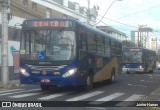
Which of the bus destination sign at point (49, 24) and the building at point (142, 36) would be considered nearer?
the bus destination sign at point (49, 24)

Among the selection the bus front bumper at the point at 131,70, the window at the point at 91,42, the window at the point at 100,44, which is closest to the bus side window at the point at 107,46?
the window at the point at 100,44

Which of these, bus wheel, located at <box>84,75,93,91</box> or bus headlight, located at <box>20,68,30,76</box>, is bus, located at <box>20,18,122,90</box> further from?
bus wheel, located at <box>84,75,93,91</box>

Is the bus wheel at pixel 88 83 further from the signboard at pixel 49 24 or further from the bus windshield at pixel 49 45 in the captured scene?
the signboard at pixel 49 24

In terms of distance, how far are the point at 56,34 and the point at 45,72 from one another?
5.81 ft

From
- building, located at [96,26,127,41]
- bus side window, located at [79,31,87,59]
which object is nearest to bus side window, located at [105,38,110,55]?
bus side window, located at [79,31,87,59]

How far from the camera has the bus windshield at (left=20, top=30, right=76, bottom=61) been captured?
18.0 metres

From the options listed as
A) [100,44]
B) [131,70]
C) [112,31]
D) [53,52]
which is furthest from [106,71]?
[112,31]

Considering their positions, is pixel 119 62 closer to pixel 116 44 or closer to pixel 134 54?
pixel 116 44

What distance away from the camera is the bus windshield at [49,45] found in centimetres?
1798

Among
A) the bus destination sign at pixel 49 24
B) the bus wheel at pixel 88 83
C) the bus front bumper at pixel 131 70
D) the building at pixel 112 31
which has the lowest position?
the bus front bumper at pixel 131 70

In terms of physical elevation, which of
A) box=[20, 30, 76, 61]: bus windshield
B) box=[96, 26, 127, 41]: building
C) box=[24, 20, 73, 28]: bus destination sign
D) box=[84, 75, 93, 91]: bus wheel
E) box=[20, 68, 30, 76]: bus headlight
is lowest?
box=[84, 75, 93, 91]: bus wheel

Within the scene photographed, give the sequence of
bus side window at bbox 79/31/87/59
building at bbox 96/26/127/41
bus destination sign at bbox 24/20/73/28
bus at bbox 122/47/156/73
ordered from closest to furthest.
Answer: bus destination sign at bbox 24/20/73/28 → bus side window at bbox 79/31/87/59 → bus at bbox 122/47/156/73 → building at bbox 96/26/127/41

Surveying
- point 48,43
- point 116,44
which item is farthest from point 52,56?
point 116,44

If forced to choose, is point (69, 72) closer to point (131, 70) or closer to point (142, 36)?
point (131, 70)
